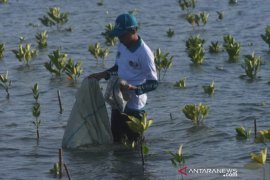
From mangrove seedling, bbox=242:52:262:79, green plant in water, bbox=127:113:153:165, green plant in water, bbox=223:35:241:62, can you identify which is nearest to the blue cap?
green plant in water, bbox=127:113:153:165

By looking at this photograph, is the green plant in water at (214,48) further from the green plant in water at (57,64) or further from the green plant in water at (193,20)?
the green plant in water at (57,64)

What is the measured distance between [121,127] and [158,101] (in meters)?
2.84

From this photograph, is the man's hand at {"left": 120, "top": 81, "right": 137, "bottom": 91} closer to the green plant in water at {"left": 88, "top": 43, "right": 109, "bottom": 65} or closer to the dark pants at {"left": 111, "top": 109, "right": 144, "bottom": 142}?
the dark pants at {"left": 111, "top": 109, "right": 144, "bottom": 142}

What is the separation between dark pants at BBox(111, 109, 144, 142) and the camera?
8.84m

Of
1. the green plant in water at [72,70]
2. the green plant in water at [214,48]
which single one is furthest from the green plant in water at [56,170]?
the green plant in water at [214,48]

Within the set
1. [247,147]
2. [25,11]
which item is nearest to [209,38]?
[25,11]

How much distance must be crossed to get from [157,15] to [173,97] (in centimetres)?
749

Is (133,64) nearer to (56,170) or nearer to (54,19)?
(56,170)

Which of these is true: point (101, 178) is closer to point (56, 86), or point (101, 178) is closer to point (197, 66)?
point (56, 86)

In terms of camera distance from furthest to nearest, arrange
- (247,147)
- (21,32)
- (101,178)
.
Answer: (21,32) → (247,147) → (101,178)

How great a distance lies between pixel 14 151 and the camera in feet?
31.3

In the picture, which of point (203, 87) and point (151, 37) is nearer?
point (203, 87)

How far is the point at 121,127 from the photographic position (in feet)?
29.6

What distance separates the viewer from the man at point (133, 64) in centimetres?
843
